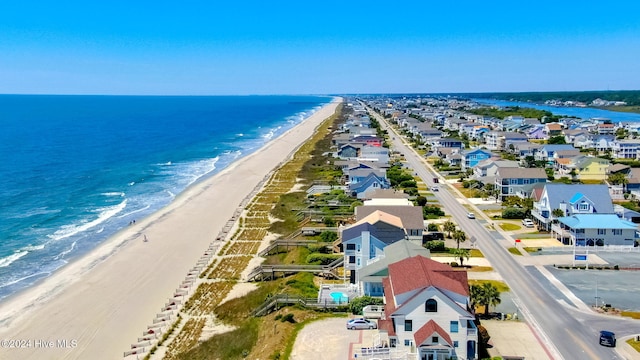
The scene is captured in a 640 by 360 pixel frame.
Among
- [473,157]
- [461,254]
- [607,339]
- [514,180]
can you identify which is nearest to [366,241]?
[461,254]

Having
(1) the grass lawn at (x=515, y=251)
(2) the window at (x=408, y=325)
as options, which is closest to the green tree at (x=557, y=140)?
(1) the grass lawn at (x=515, y=251)

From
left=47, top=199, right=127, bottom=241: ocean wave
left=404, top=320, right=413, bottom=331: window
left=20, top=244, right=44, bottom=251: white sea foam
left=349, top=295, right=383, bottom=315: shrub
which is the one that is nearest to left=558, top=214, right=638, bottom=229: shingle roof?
left=349, top=295, right=383, bottom=315: shrub

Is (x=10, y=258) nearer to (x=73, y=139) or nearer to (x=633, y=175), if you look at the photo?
(x=633, y=175)

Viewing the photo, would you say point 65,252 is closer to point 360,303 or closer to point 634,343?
point 360,303

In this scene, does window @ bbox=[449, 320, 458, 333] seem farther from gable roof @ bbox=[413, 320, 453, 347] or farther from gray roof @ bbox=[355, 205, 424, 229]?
gray roof @ bbox=[355, 205, 424, 229]

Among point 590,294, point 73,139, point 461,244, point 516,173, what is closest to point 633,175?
point 516,173
